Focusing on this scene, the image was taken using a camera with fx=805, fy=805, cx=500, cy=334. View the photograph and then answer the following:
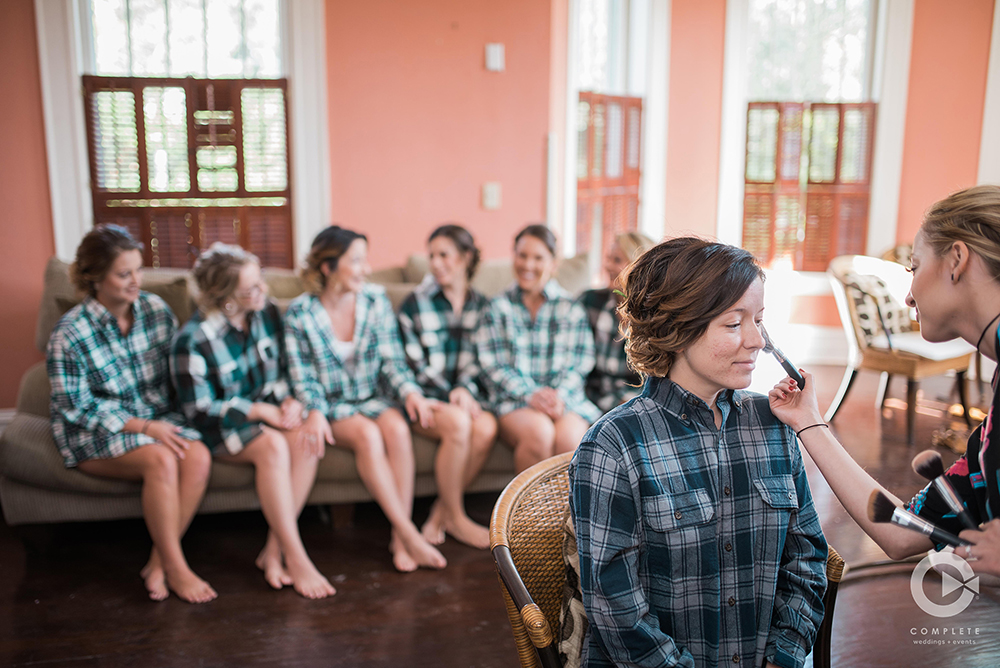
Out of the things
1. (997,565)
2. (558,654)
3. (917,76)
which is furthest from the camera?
(917,76)

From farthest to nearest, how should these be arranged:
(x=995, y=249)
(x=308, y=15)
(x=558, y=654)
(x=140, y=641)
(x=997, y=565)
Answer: (x=308, y=15) < (x=140, y=641) < (x=558, y=654) < (x=995, y=249) < (x=997, y=565)

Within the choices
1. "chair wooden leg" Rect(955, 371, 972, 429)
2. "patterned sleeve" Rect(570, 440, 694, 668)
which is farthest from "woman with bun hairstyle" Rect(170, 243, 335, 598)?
"chair wooden leg" Rect(955, 371, 972, 429)

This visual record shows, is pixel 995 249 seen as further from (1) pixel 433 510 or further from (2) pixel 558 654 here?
(1) pixel 433 510

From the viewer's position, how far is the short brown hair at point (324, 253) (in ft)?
9.29

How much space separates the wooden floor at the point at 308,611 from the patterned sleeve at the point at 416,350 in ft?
1.71

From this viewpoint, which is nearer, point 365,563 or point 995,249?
point 995,249

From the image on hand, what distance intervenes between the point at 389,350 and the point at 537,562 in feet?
5.55

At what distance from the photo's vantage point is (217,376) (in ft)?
8.75

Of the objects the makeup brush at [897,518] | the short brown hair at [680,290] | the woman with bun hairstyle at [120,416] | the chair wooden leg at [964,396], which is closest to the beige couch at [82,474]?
the woman with bun hairstyle at [120,416]

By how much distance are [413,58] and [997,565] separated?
357cm

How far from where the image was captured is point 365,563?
269 cm

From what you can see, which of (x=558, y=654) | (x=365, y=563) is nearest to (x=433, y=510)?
(x=365, y=563)

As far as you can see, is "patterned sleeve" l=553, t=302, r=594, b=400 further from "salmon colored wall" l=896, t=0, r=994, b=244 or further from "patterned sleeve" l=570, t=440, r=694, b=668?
"salmon colored wall" l=896, t=0, r=994, b=244

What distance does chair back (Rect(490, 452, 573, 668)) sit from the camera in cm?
120
